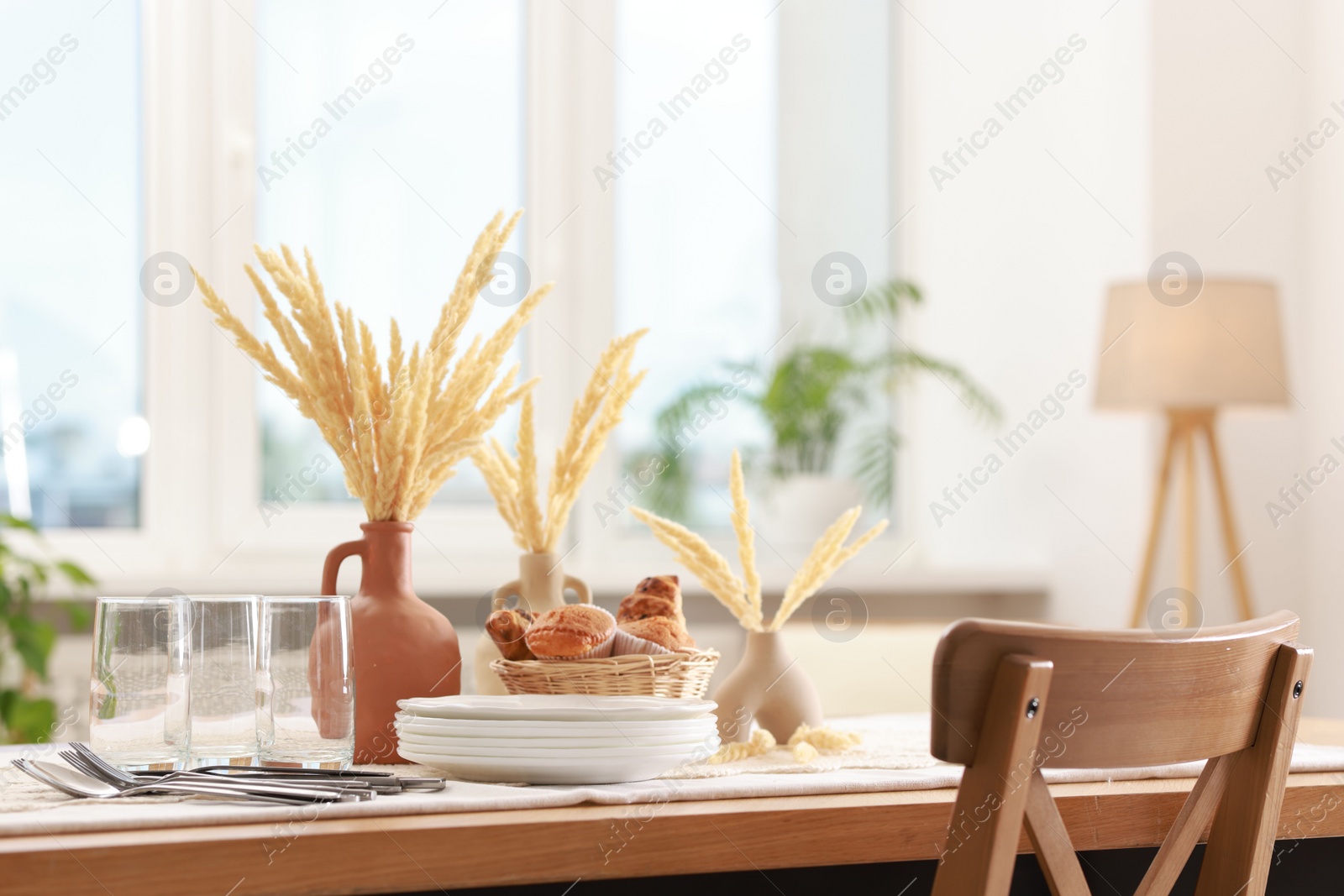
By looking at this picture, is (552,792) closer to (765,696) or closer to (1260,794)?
(765,696)

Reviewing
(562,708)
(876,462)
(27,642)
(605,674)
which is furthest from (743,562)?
(876,462)

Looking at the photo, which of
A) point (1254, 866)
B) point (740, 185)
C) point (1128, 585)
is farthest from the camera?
point (740, 185)

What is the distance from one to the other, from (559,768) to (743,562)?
37 cm

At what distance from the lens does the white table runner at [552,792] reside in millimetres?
799

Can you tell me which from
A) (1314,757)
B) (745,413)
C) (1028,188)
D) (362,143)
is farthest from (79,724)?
(1028,188)

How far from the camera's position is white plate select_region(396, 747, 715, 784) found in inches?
36.7

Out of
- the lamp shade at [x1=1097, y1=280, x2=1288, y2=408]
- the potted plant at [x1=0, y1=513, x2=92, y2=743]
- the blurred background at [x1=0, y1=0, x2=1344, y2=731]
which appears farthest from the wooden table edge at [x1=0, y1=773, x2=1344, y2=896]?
the lamp shade at [x1=1097, y1=280, x2=1288, y2=408]

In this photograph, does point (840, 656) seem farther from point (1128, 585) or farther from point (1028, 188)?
point (1028, 188)

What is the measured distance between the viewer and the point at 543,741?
36.8 inches

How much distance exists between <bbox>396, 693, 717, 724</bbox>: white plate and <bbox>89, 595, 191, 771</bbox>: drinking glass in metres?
0.17

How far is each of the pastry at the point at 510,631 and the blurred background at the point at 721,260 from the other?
1460mm

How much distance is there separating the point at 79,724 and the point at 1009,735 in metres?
2.34

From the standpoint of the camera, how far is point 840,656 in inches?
97.3

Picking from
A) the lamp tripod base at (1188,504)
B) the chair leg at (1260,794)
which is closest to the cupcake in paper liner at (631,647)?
the chair leg at (1260,794)
